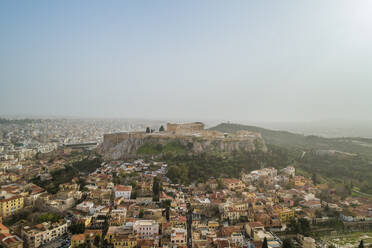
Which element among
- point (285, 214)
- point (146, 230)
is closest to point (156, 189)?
point (146, 230)

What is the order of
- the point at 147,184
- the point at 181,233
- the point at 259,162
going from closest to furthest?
1. the point at 181,233
2. the point at 147,184
3. the point at 259,162

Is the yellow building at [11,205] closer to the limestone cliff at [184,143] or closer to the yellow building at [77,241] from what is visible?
the yellow building at [77,241]

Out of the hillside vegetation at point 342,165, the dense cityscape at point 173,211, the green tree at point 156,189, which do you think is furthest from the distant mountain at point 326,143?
the green tree at point 156,189

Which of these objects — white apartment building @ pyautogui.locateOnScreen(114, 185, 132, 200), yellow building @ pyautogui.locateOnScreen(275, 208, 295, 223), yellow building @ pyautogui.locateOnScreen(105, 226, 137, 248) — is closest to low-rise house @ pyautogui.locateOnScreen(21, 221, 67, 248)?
yellow building @ pyautogui.locateOnScreen(105, 226, 137, 248)

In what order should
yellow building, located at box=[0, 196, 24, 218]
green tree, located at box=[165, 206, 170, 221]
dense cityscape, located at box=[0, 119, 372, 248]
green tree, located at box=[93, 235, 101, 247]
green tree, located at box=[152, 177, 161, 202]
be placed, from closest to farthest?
green tree, located at box=[93, 235, 101, 247], dense cityscape, located at box=[0, 119, 372, 248], green tree, located at box=[165, 206, 170, 221], yellow building, located at box=[0, 196, 24, 218], green tree, located at box=[152, 177, 161, 202]

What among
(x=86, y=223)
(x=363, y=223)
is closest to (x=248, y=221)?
(x=363, y=223)

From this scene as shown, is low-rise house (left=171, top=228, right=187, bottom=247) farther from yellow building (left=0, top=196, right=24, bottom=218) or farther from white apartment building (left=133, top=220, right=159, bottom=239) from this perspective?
yellow building (left=0, top=196, right=24, bottom=218)

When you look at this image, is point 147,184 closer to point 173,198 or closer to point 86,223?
point 173,198

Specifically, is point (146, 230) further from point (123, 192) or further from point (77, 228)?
point (123, 192)
